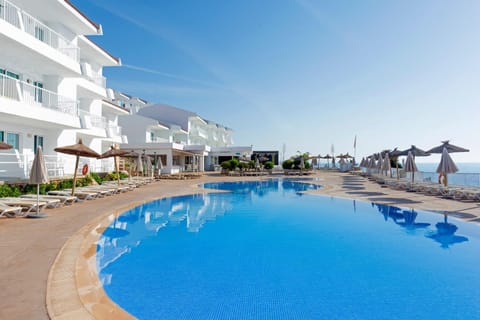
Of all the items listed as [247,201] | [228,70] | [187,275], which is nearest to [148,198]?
[247,201]

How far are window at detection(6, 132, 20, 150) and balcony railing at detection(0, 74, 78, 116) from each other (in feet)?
6.34

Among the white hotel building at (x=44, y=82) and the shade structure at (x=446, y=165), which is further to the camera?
the shade structure at (x=446, y=165)

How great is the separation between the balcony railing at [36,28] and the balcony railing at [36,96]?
237 cm

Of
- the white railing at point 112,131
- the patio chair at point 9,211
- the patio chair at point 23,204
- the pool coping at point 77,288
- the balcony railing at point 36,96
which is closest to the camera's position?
the pool coping at point 77,288

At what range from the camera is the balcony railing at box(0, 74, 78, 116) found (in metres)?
11.4

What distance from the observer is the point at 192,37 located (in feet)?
65.1

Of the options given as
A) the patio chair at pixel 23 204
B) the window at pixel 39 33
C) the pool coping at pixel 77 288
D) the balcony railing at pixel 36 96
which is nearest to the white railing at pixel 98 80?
the balcony railing at pixel 36 96

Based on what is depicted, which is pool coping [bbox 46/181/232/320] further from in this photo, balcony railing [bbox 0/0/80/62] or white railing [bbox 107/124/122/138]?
white railing [bbox 107/124/122/138]

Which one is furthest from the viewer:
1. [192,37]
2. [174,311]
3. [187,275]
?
[192,37]

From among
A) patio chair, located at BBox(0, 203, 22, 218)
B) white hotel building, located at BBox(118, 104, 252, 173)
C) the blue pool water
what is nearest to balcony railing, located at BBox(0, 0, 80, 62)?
patio chair, located at BBox(0, 203, 22, 218)

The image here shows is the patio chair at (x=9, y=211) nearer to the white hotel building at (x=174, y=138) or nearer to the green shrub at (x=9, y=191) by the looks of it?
the green shrub at (x=9, y=191)

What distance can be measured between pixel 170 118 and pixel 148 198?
96.7ft

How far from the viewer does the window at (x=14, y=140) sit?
44.1 ft

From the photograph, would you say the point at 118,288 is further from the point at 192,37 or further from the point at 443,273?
the point at 192,37
